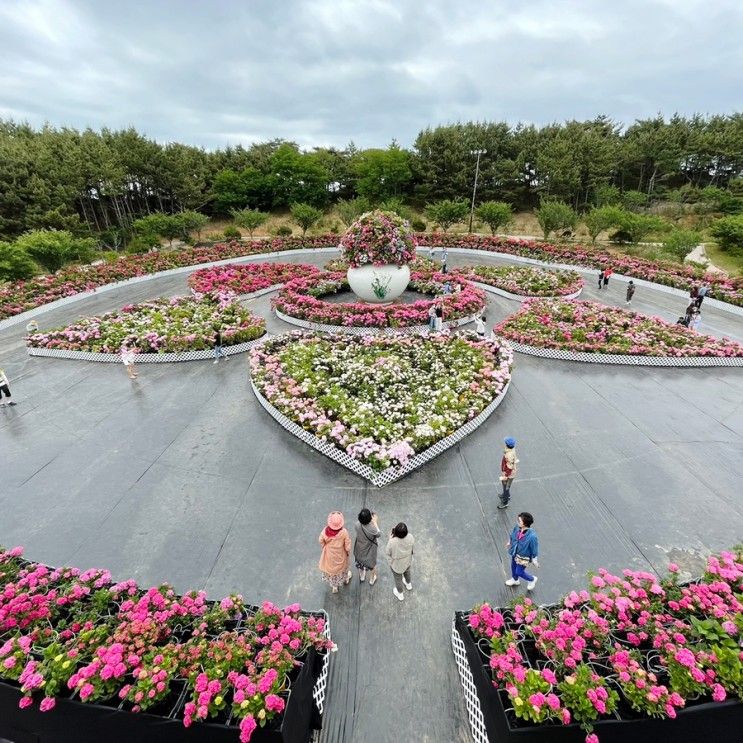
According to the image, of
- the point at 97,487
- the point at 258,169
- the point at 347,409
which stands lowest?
the point at 97,487

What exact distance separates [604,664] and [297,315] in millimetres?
13301

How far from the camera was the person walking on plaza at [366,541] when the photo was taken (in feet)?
16.1

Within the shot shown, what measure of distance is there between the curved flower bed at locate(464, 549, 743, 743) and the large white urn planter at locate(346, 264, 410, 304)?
462 inches

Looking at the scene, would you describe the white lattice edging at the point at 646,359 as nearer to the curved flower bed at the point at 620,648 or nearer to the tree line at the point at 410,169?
the curved flower bed at the point at 620,648

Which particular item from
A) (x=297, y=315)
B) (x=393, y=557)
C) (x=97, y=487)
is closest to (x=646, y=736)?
(x=393, y=557)

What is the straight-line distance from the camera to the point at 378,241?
45.9 feet

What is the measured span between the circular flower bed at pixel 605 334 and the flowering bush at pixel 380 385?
228 centimetres

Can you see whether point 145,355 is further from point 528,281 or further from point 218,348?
point 528,281

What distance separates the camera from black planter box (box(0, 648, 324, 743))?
3238 mm

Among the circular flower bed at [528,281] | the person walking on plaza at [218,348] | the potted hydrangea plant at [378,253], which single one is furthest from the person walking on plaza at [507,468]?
the circular flower bed at [528,281]

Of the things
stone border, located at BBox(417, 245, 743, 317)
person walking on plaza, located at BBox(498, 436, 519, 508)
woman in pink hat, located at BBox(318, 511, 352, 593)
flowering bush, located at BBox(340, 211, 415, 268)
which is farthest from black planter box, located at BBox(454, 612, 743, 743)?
stone border, located at BBox(417, 245, 743, 317)

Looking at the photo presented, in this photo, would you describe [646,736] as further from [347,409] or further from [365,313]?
[365,313]

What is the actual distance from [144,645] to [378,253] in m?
12.8

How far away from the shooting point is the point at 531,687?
3.36 metres
